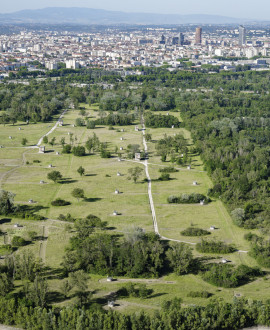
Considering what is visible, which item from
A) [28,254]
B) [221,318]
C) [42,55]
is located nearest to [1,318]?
[28,254]

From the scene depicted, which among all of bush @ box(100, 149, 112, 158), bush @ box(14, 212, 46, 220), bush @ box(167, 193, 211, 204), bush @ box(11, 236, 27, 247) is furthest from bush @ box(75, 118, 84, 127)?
A: bush @ box(11, 236, 27, 247)

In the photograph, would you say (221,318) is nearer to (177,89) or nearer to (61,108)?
(61,108)

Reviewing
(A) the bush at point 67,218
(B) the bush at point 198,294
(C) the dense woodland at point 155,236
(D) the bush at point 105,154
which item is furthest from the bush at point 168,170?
(B) the bush at point 198,294

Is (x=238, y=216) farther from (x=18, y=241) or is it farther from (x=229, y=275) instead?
(x=18, y=241)

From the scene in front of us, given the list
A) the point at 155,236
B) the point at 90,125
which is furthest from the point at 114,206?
the point at 90,125

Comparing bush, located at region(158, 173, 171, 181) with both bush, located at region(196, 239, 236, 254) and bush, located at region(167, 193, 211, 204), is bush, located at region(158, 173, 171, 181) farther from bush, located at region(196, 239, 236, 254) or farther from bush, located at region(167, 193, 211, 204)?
bush, located at region(196, 239, 236, 254)

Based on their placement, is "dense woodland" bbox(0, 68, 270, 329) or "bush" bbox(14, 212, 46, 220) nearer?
"dense woodland" bbox(0, 68, 270, 329)
